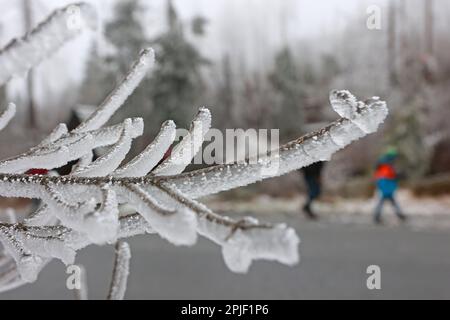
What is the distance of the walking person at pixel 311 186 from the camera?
9.96 m

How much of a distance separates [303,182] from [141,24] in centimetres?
452

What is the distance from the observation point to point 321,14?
12.6 m

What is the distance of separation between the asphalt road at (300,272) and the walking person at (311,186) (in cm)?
160

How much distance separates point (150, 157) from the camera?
2.22ft

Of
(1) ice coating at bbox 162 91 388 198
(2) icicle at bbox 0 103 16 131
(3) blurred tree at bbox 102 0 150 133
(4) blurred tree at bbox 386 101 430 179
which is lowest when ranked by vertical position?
(1) ice coating at bbox 162 91 388 198

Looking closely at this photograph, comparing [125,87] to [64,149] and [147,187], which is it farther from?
[147,187]

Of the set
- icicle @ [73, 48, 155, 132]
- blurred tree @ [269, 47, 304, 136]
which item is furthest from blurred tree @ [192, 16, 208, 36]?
icicle @ [73, 48, 155, 132]

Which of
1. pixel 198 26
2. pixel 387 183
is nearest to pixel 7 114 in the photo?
pixel 387 183

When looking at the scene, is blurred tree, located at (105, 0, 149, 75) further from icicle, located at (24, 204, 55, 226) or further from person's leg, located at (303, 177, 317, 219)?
icicle, located at (24, 204, 55, 226)

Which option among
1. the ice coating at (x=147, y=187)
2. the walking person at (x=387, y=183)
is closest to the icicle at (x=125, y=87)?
the ice coating at (x=147, y=187)

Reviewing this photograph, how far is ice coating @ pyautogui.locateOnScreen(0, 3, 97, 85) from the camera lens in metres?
0.92

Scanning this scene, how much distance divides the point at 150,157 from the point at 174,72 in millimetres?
11255

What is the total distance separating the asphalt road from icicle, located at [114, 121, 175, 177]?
4.21 metres

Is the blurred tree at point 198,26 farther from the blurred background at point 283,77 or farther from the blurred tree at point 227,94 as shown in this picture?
the blurred tree at point 227,94
